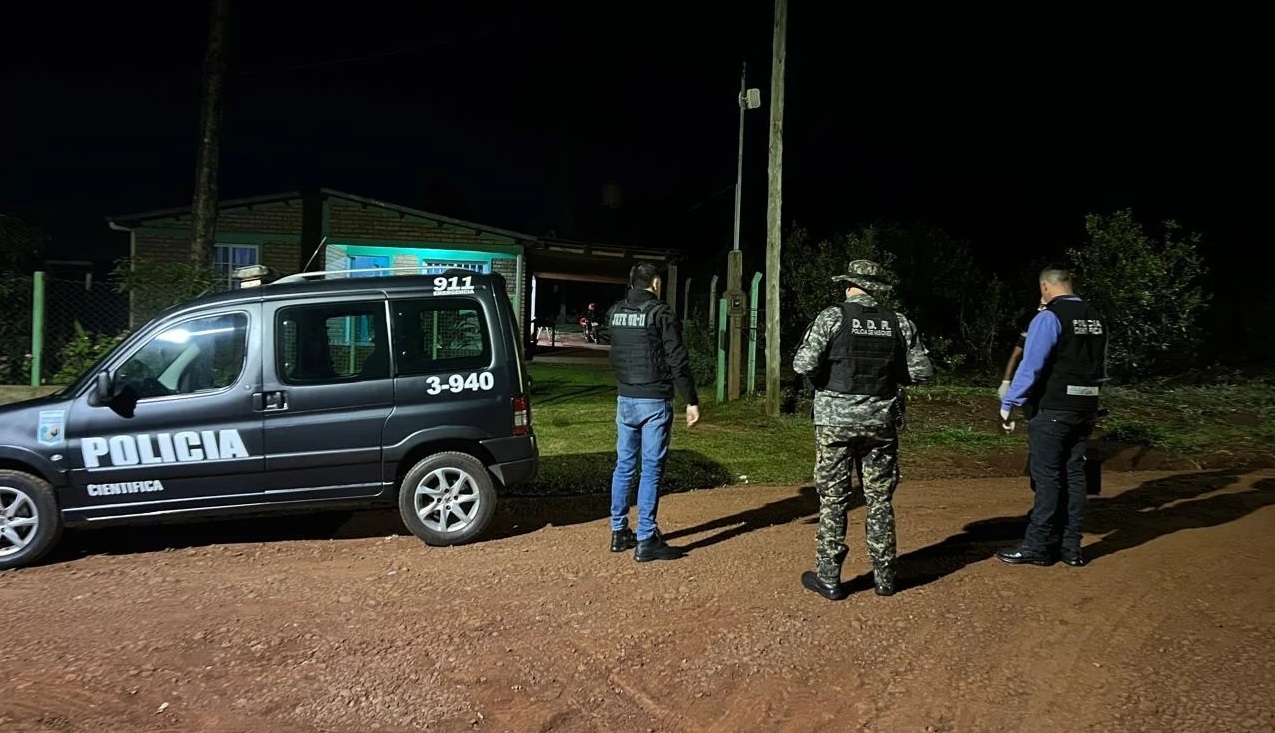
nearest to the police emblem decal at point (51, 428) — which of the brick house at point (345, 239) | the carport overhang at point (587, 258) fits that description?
the carport overhang at point (587, 258)

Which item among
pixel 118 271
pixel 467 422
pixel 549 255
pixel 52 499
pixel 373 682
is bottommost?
pixel 373 682

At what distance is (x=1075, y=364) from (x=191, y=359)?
219 inches

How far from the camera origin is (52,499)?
17.8 feet

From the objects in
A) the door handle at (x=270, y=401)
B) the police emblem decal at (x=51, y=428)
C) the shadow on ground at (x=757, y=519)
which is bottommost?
the shadow on ground at (x=757, y=519)

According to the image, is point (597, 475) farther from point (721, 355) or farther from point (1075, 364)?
point (721, 355)

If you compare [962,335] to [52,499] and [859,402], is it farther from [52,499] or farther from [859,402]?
[52,499]

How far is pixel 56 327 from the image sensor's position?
1010 centimetres

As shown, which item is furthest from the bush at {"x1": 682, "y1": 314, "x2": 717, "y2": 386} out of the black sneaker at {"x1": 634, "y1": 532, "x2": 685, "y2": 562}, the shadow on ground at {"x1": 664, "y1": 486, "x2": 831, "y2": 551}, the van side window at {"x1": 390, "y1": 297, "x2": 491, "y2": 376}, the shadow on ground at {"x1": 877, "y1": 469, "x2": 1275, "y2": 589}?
the black sneaker at {"x1": 634, "y1": 532, "x2": 685, "y2": 562}

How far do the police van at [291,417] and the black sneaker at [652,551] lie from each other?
41.1 inches

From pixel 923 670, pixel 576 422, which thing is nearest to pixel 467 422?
pixel 923 670

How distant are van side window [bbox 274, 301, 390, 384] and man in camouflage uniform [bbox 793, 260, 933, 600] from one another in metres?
2.87

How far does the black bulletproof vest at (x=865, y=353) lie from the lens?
4648 mm

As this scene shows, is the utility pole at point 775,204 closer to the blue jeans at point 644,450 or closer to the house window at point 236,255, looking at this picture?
the blue jeans at point 644,450

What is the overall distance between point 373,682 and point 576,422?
7594mm
